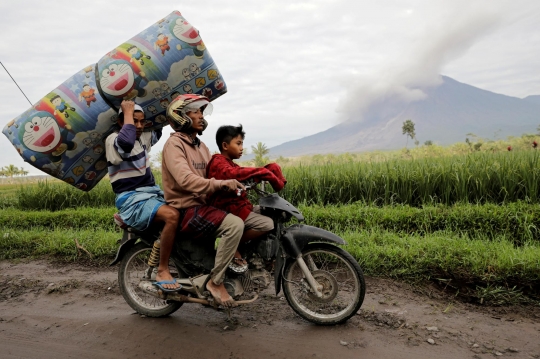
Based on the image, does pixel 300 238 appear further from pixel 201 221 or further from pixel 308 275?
pixel 201 221

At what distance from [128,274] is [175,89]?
1.70m

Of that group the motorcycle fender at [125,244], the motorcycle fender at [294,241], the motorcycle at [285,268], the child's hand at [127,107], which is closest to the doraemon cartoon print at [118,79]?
the child's hand at [127,107]

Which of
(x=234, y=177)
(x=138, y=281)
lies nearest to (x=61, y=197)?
(x=138, y=281)

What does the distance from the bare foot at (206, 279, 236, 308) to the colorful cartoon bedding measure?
4.94ft

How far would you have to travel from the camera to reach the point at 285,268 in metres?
3.43

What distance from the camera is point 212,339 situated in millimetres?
3184

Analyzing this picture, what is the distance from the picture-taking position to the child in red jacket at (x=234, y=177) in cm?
316

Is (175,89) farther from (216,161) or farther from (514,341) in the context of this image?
(514,341)

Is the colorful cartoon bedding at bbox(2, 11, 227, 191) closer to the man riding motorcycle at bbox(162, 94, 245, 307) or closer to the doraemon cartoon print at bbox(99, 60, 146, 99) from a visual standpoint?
the doraemon cartoon print at bbox(99, 60, 146, 99)

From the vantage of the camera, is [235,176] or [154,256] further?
[154,256]

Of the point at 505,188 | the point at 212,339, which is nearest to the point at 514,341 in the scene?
the point at 212,339

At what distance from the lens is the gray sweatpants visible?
10.4 feet

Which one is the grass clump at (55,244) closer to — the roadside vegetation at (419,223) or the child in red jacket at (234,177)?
the roadside vegetation at (419,223)

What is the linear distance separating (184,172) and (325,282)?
4.66 feet
